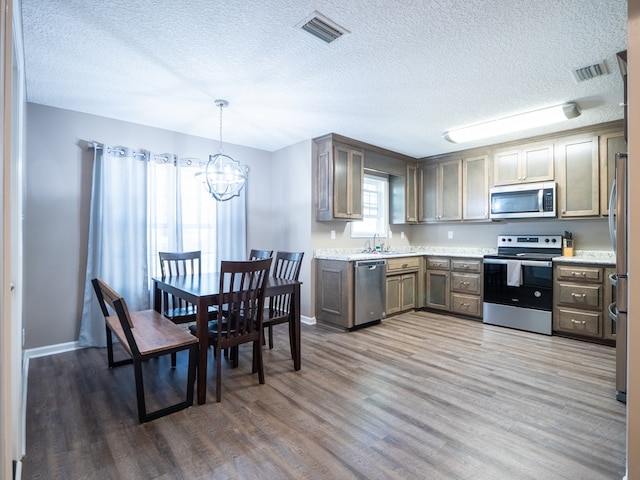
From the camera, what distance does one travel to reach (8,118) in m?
1.17

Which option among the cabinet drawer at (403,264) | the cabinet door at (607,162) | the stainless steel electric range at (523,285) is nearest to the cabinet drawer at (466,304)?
the stainless steel electric range at (523,285)

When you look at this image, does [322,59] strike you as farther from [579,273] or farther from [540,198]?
[579,273]

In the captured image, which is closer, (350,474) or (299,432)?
(350,474)

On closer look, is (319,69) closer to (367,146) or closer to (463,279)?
(367,146)

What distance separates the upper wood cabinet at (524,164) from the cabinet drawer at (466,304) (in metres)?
1.62

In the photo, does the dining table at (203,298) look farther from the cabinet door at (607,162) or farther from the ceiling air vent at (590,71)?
the cabinet door at (607,162)

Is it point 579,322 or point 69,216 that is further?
point 579,322

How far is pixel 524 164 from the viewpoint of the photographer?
167 inches

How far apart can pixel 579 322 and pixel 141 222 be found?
16.4 ft

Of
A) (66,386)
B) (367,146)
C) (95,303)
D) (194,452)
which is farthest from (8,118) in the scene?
(367,146)

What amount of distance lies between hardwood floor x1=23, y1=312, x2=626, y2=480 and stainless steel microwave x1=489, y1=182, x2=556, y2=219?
5.57ft

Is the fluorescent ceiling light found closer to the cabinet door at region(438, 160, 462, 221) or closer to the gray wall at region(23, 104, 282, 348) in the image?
the cabinet door at region(438, 160, 462, 221)

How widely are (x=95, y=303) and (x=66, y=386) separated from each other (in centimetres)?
107

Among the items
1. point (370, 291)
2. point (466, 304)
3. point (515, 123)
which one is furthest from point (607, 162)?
point (370, 291)
